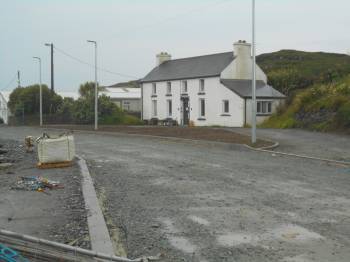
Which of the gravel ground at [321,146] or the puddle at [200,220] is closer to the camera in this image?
the puddle at [200,220]

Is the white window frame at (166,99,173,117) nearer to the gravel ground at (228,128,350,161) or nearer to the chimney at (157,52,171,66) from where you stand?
the chimney at (157,52,171,66)

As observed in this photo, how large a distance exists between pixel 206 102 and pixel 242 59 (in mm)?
5319

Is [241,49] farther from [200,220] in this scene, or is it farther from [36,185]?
[200,220]

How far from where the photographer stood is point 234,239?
6.68m

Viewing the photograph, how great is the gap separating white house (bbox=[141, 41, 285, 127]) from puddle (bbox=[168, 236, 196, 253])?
38183mm

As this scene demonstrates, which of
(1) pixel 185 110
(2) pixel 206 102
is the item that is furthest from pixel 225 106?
(1) pixel 185 110

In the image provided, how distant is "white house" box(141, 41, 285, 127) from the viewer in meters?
45.7

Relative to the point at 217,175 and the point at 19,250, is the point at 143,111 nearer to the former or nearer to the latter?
the point at 217,175

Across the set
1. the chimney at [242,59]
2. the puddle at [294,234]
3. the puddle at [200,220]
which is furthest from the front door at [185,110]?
the puddle at [294,234]

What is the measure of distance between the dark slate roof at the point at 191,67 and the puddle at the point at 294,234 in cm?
4132

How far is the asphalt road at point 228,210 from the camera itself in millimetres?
6230

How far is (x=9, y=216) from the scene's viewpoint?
25.7 ft

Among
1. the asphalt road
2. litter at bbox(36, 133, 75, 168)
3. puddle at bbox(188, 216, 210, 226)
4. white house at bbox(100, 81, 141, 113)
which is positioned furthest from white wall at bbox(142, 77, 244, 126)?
puddle at bbox(188, 216, 210, 226)

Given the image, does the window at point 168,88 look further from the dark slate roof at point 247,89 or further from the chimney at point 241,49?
the chimney at point 241,49
